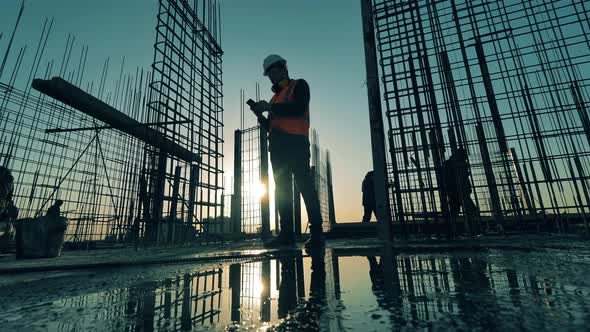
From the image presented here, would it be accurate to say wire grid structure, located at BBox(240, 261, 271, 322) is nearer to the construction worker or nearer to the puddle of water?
the puddle of water

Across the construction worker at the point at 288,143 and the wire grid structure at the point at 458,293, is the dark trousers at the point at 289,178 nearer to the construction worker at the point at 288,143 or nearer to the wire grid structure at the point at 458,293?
the construction worker at the point at 288,143

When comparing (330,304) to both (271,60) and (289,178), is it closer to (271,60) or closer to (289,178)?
(289,178)

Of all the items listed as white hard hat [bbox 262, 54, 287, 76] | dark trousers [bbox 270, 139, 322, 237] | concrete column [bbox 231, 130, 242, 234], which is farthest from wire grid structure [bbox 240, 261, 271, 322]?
concrete column [bbox 231, 130, 242, 234]

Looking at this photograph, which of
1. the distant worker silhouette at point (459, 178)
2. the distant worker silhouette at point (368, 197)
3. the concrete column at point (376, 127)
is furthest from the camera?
the distant worker silhouette at point (368, 197)

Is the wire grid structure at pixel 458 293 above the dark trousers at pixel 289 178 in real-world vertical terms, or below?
below

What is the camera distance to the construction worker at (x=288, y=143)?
2.66 m

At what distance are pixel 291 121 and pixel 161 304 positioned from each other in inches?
88.1

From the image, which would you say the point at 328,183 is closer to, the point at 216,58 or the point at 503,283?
the point at 216,58

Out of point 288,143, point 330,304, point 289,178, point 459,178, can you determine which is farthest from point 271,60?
point 330,304

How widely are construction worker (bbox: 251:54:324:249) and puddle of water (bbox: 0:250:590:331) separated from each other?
5.81ft

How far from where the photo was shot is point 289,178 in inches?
112

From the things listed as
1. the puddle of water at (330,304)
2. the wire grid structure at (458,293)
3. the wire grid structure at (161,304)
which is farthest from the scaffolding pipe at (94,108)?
the wire grid structure at (458,293)

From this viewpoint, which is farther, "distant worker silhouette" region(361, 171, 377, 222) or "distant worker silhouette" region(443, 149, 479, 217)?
"distant worker silhouette" region(361, 171, 377, 222)

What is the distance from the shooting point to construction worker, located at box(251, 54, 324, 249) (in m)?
2.66
